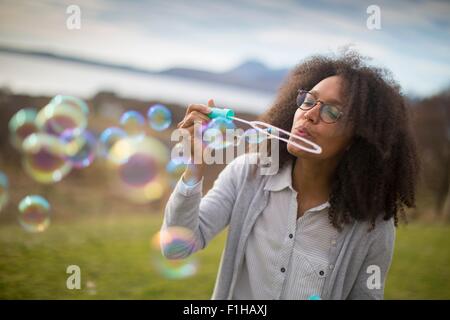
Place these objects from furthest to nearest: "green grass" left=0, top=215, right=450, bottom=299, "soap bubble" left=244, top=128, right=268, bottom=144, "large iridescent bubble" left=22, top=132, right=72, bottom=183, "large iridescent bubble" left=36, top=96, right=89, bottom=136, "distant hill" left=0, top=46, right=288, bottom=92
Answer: "distant hill" left=0, top=46, right=288, bottom=92 < "large iridescent bubble" left=22, top=132, right=72, bottom=183 < "large iridescent bubble" left=36, top=96, right=89, bottom=136 < "green grass" left=0, top=215, right=450, bottom=299 < "soap bubble" left=244, top=128, right=268, bottom=144

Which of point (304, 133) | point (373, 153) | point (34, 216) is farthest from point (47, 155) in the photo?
point (373, 153)

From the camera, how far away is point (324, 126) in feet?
4.42

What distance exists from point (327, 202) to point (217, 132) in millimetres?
443

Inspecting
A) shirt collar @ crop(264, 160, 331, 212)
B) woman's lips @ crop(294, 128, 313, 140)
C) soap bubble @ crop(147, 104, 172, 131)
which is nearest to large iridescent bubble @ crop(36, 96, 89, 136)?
soap bubble @ crop(147, 104, 172, 131)

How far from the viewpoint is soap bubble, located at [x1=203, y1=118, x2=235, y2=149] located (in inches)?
50.5

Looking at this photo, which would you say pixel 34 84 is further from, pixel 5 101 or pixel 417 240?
pixel 417 240

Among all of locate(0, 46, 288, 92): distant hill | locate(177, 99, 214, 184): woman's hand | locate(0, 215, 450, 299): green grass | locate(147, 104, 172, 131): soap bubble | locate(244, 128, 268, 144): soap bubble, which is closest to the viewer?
locate(177, 99, 214, 184): woman's hand

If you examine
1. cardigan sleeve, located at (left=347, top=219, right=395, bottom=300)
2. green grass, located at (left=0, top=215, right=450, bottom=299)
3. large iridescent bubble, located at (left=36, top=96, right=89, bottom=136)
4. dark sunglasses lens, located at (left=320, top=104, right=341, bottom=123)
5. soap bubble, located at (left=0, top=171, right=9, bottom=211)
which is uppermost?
dark sunglasses lens, located at (left=320, top=104, right=341, bottom=123)

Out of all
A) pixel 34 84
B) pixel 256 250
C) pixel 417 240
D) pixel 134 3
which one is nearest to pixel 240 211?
pixel 256 250

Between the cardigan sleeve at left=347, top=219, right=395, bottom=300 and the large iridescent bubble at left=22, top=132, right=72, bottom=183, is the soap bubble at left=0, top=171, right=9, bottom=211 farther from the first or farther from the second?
the cardigan sleeve at left=347, top=219, right=395, bottom=300

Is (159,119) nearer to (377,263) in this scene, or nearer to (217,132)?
(217,132)

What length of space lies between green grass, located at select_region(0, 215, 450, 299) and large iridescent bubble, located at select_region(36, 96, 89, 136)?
29.5 inches
